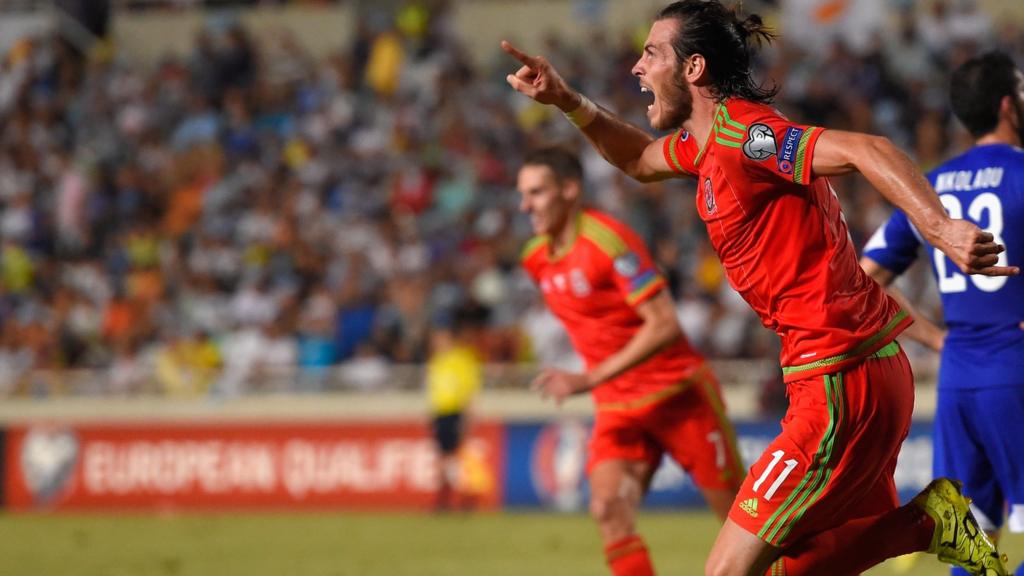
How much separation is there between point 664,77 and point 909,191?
3.79 ft

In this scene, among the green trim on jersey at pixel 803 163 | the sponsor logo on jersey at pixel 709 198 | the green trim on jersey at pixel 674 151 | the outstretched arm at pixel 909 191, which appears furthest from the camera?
the green trim on jersey at pixel 674 151

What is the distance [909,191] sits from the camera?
4.71 meters

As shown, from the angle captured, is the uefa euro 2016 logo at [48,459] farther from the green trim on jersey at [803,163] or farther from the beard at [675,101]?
the green trim on jersey at [803,163]

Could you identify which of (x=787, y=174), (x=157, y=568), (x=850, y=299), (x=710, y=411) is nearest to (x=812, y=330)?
(x=850, y=299)

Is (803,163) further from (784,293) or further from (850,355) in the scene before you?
(850,355)

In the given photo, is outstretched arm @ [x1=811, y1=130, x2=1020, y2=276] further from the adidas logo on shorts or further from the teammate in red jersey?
the teammate in red jersey

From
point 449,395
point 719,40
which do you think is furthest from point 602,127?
point 449,395

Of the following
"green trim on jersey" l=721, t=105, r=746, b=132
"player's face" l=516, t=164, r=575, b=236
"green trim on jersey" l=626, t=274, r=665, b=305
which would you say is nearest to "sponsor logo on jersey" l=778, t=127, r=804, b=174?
"green trim on jersey" l=721, t=105, r=746, b=132

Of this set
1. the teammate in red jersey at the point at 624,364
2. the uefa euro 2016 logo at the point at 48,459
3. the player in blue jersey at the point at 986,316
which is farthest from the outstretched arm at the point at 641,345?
the uefa euro 2016 logo at the point at 48,459

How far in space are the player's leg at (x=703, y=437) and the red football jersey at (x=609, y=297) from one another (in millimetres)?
110

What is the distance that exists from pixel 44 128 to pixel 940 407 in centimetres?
1989

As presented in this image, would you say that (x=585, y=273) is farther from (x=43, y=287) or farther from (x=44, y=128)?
(x=44, y=128)

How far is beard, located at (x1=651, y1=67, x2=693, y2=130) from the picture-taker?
→ 5551 mm

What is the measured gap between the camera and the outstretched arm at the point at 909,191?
14.9 ft
